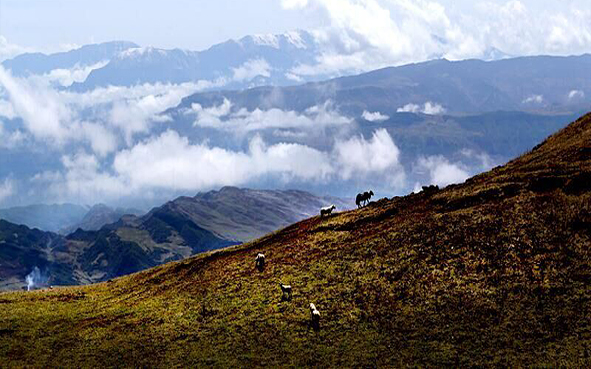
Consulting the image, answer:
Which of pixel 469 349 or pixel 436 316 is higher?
pixel 436 316

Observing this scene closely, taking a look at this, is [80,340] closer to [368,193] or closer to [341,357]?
[341,357]

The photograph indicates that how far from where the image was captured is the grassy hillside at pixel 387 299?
145ft

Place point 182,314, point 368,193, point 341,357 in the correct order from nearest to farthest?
point 341,357 → point 182,314 → point 368,193

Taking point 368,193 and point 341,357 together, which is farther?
point 368,193

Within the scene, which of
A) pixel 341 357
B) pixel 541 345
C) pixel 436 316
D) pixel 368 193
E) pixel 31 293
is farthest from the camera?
pixel 368 193

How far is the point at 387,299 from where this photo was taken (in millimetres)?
53375

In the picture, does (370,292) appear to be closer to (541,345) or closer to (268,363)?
(268,363)

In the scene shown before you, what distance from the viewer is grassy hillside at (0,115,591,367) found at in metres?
44.3

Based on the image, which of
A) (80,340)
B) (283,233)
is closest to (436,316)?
(80,340)

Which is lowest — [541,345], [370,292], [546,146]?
[541,345]

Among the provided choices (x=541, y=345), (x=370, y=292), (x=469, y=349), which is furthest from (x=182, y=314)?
(x=541, y=345)

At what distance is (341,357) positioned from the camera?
147 feet

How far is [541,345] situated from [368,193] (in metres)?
67.8

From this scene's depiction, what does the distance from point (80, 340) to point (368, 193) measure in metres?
65.8
